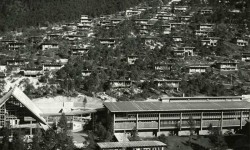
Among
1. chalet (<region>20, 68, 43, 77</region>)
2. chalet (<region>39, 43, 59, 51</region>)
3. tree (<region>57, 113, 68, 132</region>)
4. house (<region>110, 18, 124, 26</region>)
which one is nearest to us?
tree (<region>57, 113, 68, 132</region>)

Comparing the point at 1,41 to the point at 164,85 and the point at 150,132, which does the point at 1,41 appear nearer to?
the point at 164,85

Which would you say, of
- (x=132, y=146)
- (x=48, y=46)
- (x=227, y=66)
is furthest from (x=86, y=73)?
(x=132, y=146)

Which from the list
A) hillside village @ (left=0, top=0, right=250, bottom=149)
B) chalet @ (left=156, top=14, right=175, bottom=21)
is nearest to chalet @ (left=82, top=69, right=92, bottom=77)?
hillside village @ (left=0, top=0, right=250, bottom=149)

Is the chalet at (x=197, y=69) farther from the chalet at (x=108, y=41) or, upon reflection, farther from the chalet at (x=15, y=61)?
the chalet at (x=15, y=61)

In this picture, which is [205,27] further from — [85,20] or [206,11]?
[85,20]

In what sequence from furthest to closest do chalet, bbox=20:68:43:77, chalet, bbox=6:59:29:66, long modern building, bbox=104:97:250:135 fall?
chalet, bbox=6:59:29:66 < chalet, bbox=20:68:43:77 < long modern building, bbox=104:97:250:135

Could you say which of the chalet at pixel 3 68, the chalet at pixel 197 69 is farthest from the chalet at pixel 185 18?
the chalet at pixel 3 68

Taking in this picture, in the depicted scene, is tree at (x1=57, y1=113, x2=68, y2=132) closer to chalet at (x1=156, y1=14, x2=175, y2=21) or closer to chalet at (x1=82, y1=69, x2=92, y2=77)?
chalet at (x1=82, y1=69, x2=92, y2=77)
